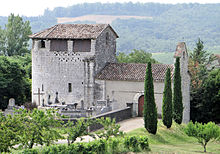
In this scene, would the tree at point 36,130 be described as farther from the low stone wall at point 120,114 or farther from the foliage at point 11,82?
the foliage at point 11,82

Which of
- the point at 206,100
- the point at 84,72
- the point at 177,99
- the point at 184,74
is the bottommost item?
the point at 206,100

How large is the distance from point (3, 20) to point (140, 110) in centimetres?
12672

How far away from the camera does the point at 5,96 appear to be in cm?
4975

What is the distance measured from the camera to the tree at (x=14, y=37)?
3066 inches

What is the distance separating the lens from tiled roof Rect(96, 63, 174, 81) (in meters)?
41.9

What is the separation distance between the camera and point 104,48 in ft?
148

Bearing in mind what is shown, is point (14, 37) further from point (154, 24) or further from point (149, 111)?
point (154, 24)

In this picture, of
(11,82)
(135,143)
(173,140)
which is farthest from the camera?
(11,82)

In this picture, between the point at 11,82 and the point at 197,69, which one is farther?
the point at 197,69

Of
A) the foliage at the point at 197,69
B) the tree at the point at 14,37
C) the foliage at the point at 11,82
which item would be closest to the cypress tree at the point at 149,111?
the foliage at the point at 11,82

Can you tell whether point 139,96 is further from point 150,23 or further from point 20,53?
point 150,23

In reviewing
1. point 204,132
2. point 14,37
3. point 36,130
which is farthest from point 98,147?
point 14,37

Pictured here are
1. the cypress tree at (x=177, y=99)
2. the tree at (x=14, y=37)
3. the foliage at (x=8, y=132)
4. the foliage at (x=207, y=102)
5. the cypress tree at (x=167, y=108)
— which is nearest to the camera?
the foliage at (x=8, y=132)

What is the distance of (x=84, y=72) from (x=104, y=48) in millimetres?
3604
